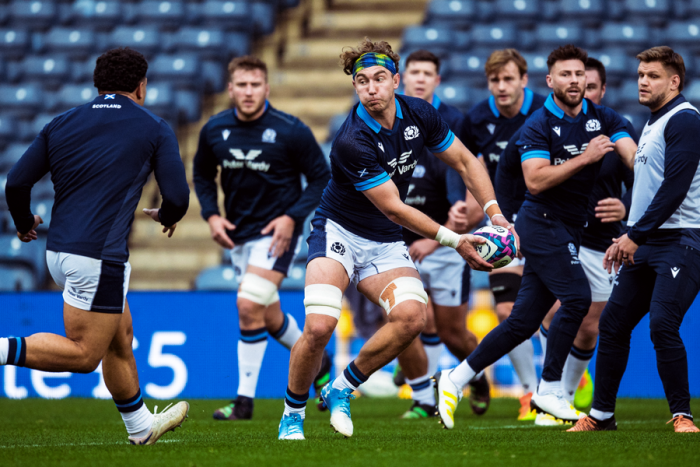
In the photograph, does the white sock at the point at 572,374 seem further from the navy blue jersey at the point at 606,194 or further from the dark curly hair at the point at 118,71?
the dark curly hair at the point at 118,71

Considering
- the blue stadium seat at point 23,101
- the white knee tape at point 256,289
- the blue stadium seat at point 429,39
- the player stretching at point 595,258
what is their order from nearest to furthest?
the player stretching at point 595,258
the white knee tape at point 256,289
the blue stadium seat at point 23,101
the blue stadium seat at point 429,39

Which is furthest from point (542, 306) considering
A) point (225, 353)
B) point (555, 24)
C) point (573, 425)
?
point (555, 24)

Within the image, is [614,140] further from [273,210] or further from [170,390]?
[170,390]

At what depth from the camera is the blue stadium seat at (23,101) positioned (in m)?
12.9

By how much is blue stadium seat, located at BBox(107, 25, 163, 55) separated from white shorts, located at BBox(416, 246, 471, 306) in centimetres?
816

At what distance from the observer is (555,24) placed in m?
13.4

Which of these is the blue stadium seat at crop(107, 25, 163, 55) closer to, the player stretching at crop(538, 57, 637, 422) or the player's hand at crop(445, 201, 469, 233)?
the player's hand at crop(445, 201, 469, 233)

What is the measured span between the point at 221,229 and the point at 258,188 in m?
0.44

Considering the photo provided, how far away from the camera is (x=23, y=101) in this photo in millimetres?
12891

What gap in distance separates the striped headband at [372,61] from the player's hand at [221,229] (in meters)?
2.38

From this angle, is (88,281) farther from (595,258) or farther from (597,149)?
(595,258)

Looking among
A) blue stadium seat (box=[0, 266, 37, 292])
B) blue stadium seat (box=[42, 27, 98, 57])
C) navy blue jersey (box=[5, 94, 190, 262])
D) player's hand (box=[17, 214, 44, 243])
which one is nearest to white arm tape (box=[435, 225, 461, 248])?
navy blue jersey (box=[5, 94, 190, 262])

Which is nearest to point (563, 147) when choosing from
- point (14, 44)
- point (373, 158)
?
point (373, 158)

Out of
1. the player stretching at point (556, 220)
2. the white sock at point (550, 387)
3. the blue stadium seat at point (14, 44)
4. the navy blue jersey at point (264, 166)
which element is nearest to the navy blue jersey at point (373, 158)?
the player stretching at point (556, 220)
